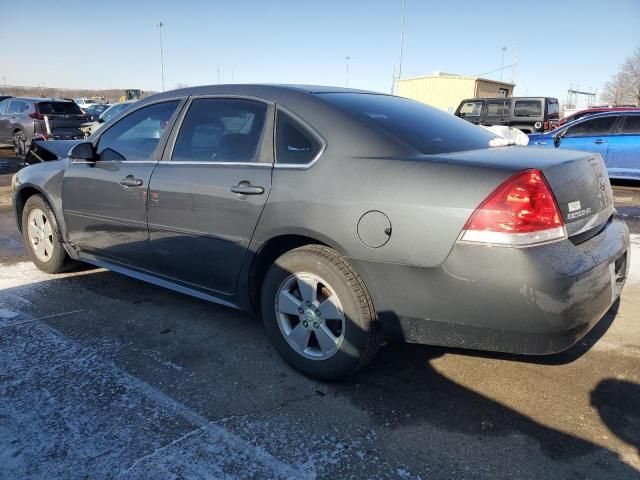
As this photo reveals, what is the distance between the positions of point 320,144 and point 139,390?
1.63 m

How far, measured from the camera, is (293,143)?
2859 millimetres

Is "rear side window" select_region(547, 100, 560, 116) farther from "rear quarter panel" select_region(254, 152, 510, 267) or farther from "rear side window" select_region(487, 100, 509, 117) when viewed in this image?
"rear quarter panel" select_region(254, 152, 510, 267)

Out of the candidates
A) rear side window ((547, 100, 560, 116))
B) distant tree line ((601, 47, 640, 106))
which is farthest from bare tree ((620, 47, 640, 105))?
rear side window ((547, 100, 560, 116))

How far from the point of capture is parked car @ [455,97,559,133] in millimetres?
17859

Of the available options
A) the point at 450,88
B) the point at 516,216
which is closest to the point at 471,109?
the point at 450,88

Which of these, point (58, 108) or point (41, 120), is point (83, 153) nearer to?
point (41, 120)

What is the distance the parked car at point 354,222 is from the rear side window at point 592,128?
28.7ft

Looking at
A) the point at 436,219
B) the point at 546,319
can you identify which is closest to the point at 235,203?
the point at 436,219

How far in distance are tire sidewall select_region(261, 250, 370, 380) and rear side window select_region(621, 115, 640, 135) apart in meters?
9.97

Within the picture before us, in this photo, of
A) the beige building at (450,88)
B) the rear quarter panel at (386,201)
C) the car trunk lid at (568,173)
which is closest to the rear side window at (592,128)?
the car trunk lid at (568,173)

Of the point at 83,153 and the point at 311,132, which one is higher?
the point at 311,132

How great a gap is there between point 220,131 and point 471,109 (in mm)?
17760

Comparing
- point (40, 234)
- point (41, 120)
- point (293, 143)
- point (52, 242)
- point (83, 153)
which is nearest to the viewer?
point (293, 143)

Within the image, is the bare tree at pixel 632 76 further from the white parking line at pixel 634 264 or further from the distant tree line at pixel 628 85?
the white parking line at pixel 634 264
